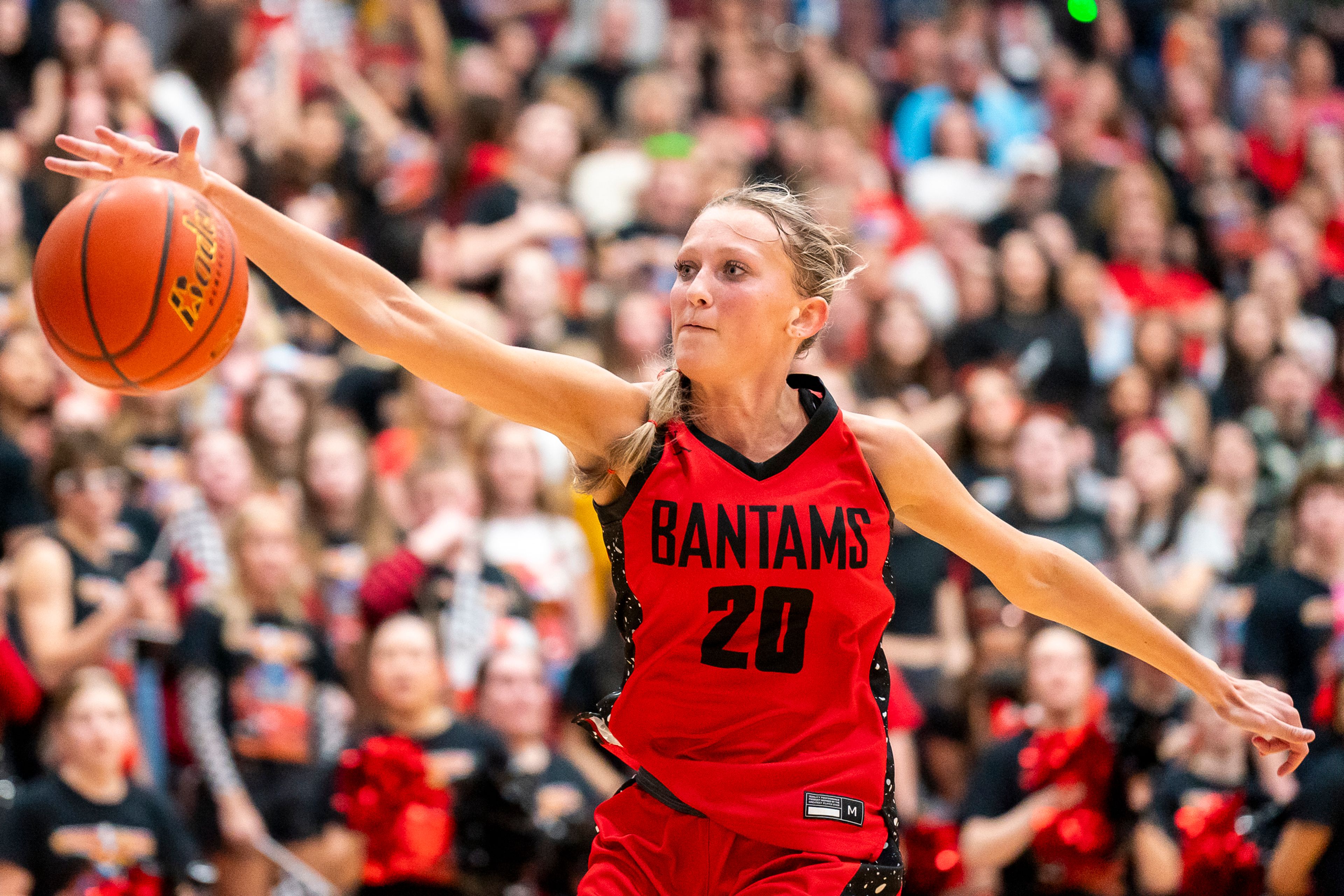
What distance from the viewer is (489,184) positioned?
850 centimetres

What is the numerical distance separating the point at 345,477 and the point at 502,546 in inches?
27.8

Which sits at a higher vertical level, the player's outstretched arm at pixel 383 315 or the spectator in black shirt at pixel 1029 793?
the player's outstretched arm at pixel 383 315

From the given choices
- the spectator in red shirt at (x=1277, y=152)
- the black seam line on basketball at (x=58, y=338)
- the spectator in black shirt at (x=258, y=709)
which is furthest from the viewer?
the spectator in red shirt at (x=1277, y=152)

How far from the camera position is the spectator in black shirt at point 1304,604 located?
6.05m

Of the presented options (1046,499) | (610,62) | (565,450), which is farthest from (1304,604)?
(610,62)

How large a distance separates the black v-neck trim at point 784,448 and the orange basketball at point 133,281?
1.02 meters

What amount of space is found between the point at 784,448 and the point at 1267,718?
1228mm

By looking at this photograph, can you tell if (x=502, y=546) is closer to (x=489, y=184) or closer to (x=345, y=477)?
(x=345, y=477)

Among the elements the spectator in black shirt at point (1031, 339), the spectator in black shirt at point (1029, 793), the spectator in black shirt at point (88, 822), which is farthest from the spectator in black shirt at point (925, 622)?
the spectator in black shirt at point (88, 822)

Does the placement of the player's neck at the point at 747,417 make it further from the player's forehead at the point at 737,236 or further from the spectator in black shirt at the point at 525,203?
the spectator in black shirt at the point at 525,203

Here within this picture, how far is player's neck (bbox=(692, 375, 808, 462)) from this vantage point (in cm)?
332

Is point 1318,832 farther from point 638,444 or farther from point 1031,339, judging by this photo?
point 1031,339

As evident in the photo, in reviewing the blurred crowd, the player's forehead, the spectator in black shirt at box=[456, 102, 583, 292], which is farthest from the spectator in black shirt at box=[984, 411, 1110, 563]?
the player's forehead

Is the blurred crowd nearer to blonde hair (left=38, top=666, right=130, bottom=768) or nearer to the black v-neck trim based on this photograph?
blonde hair (left=38, top=666, right=130, bottom=768)
